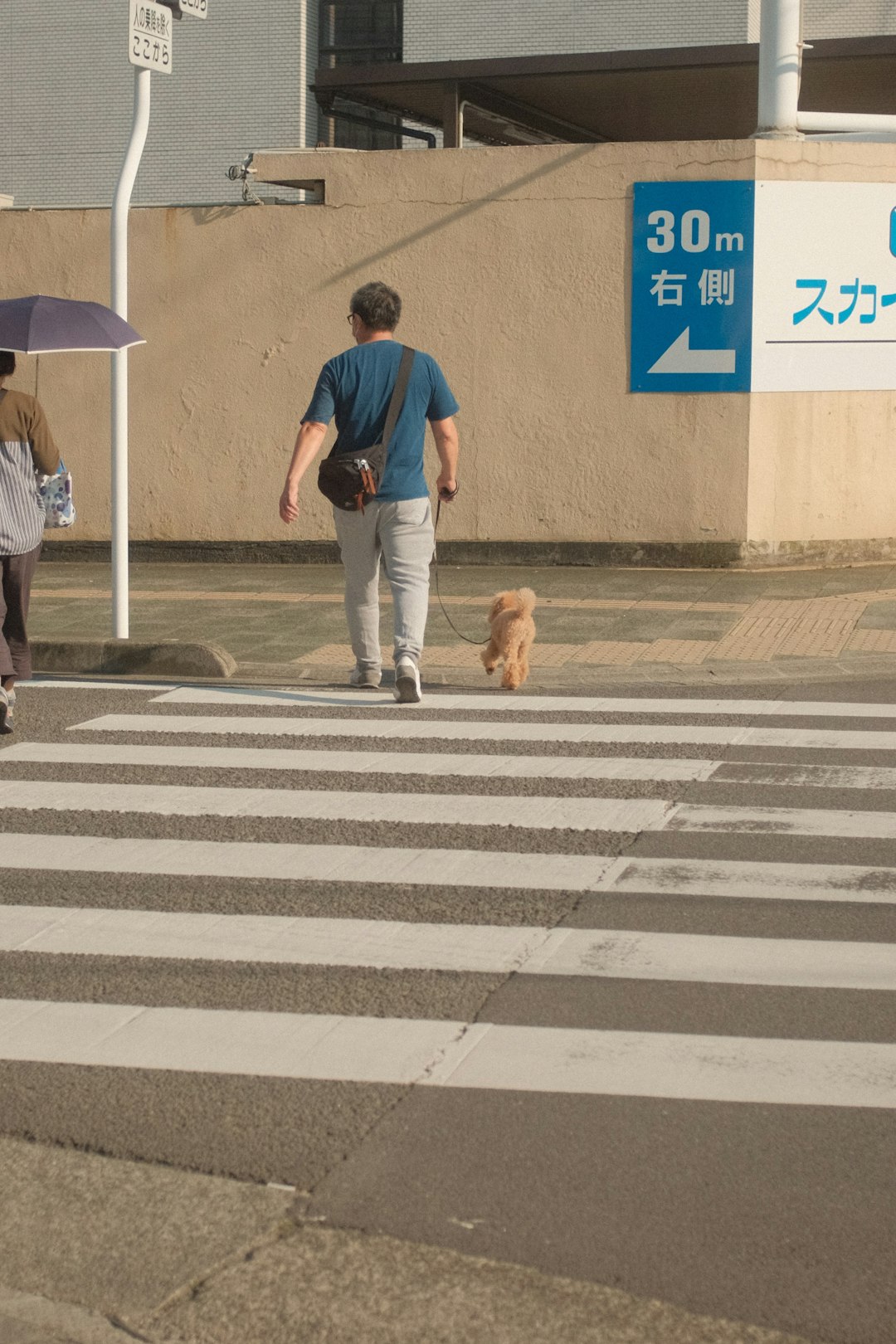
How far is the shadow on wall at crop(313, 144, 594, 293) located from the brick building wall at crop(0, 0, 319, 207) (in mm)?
11507

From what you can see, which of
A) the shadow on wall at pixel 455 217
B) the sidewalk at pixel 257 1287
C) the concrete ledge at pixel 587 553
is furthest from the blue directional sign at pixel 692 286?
the sidewalk at pixel 257 1287

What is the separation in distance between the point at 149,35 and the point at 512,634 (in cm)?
416

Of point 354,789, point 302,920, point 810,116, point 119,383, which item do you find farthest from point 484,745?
point 810,116

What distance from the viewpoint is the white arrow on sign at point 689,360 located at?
45.4ft

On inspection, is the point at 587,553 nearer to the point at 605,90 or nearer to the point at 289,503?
the point at 289,503

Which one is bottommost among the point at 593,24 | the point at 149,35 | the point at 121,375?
the point at 121,375

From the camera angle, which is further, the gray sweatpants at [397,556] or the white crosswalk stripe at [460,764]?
the gray sweatpants at [397,556]

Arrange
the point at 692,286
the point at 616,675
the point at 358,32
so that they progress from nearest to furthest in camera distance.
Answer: the point at 616,675, the point at 692,286, the point at 358,32

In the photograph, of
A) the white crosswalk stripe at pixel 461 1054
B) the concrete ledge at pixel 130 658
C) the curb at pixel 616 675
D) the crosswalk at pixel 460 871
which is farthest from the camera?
the concrete ledge at pixel 130 658

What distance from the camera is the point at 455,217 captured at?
46.6ft

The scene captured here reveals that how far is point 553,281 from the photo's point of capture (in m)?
14.1

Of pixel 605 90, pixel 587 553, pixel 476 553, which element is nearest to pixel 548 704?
pixel 587 553

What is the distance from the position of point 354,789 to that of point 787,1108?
3.45m

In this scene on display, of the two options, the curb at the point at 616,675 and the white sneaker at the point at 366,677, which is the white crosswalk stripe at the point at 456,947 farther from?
the curb at the point at 616,675
